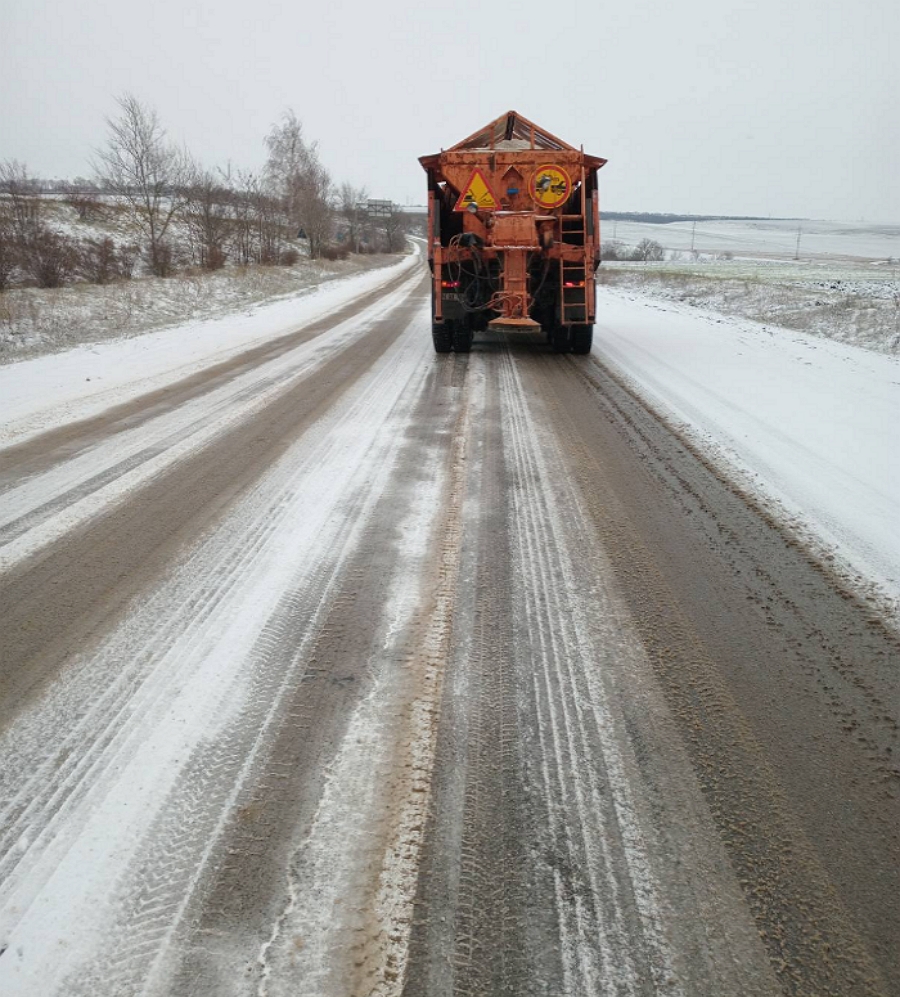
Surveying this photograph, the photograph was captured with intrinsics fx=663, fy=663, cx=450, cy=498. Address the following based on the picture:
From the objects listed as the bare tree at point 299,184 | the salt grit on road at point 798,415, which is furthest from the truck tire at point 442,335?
the bare tree at point 299,184

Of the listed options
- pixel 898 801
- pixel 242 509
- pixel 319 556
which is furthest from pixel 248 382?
pixel 898 801

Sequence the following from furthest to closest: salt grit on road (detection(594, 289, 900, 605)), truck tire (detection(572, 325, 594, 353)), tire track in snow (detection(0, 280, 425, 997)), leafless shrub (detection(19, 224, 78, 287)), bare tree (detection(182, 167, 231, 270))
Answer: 1. bare tree (detection(182, 167, 231, 270))
2. leafless shrub (detection(19, 224, 78, 287))
3. truck tire (detection(572, 325, 594, 353))
4. salt grit on road (detection(594, 289, 900, 605))
5. tire track in snow (detection(0, 280, 425, 997))

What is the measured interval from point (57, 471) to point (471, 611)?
11.5 feet

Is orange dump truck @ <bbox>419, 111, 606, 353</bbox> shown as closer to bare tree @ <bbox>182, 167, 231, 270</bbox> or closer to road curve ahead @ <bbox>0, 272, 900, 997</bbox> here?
road curve ahead @ <bbox>0, 272, 900, 997</bbox>

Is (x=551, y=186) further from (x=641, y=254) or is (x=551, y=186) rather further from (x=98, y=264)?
(x=641, y=254)

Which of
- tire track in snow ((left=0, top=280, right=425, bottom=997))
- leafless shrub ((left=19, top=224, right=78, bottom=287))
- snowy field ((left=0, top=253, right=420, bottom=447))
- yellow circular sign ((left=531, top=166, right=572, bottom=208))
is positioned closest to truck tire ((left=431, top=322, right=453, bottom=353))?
yellow circular sign ((left=531, top=166, right=572, bottom=208))

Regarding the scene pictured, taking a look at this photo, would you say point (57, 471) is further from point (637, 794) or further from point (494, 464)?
point (637, 794)

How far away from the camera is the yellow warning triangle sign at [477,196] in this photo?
871 centimetres

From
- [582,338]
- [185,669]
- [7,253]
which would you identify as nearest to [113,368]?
[582,338]

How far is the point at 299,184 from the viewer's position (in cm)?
4312

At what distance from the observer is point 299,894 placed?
166 centimetres

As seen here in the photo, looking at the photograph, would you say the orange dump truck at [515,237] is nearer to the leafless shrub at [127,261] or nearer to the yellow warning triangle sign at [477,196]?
the yellow warning triangle sign at [477,196]

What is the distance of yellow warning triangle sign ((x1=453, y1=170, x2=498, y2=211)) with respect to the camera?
28.6 feet

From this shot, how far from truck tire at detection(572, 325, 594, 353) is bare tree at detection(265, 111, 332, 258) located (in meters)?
36.9
